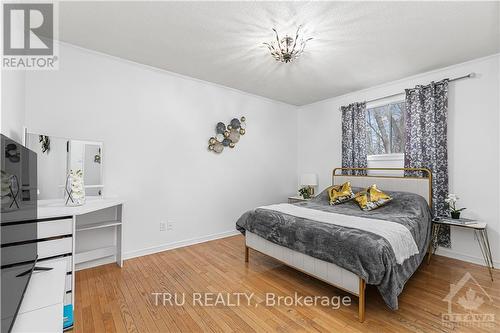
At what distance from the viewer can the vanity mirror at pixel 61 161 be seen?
250cm

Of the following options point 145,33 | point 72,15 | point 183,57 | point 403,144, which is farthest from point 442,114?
point 72,15

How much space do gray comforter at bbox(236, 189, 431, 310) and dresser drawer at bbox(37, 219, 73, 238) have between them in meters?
1.89

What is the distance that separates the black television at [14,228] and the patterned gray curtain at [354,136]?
4.37m

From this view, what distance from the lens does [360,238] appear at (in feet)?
6.56

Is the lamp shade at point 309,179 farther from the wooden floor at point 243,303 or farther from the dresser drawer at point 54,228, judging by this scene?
the dresser drawer at point 54,228

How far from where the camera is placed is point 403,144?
3.78m

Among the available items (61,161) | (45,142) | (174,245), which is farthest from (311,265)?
(45,142)

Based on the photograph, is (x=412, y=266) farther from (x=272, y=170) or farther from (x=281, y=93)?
(x=281, y=93)

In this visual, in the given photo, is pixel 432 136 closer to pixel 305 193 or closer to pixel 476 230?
pixel 476 230

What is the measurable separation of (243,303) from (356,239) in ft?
3.92

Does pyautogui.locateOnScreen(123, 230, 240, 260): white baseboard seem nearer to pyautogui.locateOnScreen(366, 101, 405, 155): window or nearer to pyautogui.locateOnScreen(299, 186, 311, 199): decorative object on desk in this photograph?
pyautogui.locateOnScreen(299, 186, 311, 199): decorative object on desk

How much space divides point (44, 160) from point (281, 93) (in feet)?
12.3

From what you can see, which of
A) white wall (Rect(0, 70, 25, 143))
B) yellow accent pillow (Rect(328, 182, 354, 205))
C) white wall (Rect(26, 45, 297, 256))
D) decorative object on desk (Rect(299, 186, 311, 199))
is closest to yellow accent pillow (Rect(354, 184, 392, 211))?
yellow accent pillow (Rect(328, 182, 354, 205))

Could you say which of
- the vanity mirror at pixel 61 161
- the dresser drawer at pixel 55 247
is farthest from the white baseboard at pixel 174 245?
the dresser drawer at pixel 55 247
